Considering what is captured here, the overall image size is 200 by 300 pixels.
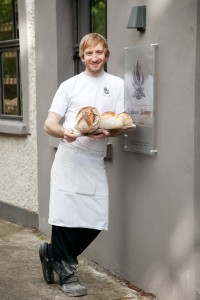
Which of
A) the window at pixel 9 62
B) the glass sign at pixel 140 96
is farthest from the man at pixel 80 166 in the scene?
the window at pixel 9 62

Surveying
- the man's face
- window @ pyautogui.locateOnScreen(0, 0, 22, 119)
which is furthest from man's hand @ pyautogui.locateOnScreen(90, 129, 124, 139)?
window @ pyautogui.locateOnScreen(0, 0, 22, 119)

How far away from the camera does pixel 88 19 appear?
6203 mm

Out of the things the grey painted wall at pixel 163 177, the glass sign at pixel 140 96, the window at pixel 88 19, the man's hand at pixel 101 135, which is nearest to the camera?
the grey painted wall at pixel 163 177

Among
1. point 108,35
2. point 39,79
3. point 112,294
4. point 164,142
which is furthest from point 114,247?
point 39,79

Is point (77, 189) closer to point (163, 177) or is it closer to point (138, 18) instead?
point (163, 177)

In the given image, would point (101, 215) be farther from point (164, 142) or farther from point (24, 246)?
point (24, 246)

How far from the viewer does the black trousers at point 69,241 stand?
16.0ft

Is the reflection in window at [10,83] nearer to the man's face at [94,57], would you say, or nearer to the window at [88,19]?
the window at [88,19]

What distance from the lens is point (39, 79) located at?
6820 mm

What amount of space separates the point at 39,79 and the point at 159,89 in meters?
2.47

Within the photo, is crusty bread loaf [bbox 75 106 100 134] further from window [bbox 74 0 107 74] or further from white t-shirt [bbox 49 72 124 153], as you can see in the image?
window [bbox 74 0 107 74]

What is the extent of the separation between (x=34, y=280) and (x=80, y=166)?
117 centimetres

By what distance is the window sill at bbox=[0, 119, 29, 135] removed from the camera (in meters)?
7.19

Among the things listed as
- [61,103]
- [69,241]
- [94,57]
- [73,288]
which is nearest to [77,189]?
[69,241]
